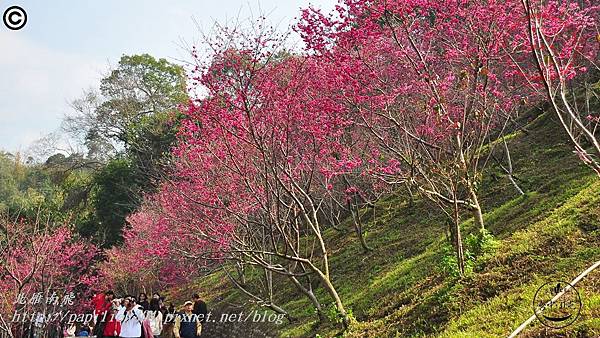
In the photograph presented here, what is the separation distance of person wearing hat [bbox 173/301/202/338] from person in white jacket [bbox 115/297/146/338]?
2.05 ft

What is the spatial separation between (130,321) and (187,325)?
0.91 m

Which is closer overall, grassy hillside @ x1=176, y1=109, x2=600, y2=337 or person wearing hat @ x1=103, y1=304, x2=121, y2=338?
grassy hillside @ x1=176, y1=109, x2=600, y2=337

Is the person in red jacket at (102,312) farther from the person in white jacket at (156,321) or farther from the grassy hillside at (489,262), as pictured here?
the grassy hillside at (489,262)

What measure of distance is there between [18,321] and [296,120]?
10989 mm

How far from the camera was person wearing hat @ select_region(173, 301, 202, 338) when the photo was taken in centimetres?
889

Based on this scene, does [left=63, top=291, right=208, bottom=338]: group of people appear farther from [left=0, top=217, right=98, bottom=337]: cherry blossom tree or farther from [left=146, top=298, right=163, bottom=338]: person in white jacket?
[left=0, top=217, right=98, bottom=337]: cherry blossom tree

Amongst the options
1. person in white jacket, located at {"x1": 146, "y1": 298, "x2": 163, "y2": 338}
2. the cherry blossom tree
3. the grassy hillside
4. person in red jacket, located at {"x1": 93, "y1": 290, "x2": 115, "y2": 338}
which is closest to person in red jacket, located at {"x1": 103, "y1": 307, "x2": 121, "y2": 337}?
person in red jacket, located at {"x1": 93, "y1": 290, "x2": 115, "y2": 338}

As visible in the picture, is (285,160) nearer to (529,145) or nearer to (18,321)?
(529,145)

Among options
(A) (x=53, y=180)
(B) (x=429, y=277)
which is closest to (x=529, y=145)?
(B) (x=429, y=277)

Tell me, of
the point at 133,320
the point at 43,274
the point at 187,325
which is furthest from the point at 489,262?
the point at 43,274

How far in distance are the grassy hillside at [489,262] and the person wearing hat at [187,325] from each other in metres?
1.63

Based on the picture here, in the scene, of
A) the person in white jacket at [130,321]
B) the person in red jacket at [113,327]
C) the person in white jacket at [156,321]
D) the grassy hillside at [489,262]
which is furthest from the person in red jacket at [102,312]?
the grassy hillside at [489,262]

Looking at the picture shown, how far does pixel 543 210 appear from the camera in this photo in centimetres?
862

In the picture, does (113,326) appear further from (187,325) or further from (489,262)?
(489,262)
